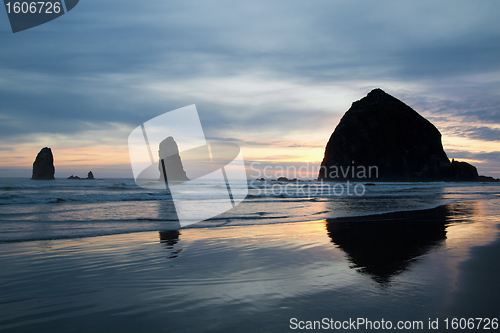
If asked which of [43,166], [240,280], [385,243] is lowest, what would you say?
[385,243]

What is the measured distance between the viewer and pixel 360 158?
68.4 metres

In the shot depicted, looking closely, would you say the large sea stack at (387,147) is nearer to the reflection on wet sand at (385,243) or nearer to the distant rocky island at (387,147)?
the distant rocky island at (387,147)

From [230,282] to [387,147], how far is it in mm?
72074

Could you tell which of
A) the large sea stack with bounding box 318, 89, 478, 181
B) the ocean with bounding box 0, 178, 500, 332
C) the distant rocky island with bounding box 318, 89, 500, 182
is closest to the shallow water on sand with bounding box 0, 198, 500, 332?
the ocean with bounding box 0, 178, 500, 332

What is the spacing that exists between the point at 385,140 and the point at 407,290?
72.4 metres

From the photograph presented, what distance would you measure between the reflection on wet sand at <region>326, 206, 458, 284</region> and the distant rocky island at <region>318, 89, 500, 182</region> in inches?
2404

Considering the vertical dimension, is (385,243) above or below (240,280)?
below

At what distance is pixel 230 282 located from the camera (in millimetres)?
3162

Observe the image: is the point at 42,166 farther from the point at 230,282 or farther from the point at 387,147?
the point at 387,147

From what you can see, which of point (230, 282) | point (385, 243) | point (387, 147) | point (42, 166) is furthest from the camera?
point (387, 147)

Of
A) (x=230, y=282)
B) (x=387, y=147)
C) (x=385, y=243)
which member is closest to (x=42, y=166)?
(x=230, y=282)

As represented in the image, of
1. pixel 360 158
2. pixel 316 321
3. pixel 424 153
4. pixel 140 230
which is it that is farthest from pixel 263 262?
pixel 424 153

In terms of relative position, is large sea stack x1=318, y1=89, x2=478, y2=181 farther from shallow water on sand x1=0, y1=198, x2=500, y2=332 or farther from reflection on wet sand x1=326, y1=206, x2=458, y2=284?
shallow water on sand x1=0, y1=198, x2=500, y2=332

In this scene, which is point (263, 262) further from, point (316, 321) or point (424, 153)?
point (424, 153)
